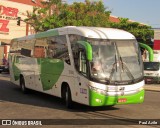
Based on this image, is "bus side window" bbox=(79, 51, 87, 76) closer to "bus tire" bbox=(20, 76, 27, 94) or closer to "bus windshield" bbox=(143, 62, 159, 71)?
"bus tire" bbox=(20, 76, 27, 94)

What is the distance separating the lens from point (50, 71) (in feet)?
52.4

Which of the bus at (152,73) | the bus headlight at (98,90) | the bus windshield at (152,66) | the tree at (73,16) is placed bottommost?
the bus at (152,73)

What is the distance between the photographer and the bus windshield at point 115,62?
1262 centimetres

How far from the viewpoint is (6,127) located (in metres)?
10.2

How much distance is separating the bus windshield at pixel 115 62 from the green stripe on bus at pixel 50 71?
228cm

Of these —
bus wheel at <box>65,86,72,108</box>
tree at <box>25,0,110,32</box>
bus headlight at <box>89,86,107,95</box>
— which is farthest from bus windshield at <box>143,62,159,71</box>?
tree at <box>25,0,110,32</box>

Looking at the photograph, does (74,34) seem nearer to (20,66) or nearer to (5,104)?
(5,104)

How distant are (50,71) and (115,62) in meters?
3.95

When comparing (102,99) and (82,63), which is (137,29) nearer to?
(82,63)

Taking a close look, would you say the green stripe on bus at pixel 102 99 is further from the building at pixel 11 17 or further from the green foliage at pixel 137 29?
the building at pixel 11 17

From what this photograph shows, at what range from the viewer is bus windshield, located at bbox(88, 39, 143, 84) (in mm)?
12625

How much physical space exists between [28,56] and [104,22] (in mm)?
29420

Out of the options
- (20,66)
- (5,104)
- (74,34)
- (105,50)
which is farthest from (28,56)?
(105,50)

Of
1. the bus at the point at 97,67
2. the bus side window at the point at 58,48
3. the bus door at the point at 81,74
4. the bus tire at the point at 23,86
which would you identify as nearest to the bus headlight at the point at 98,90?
the bus at the point at 97,67
